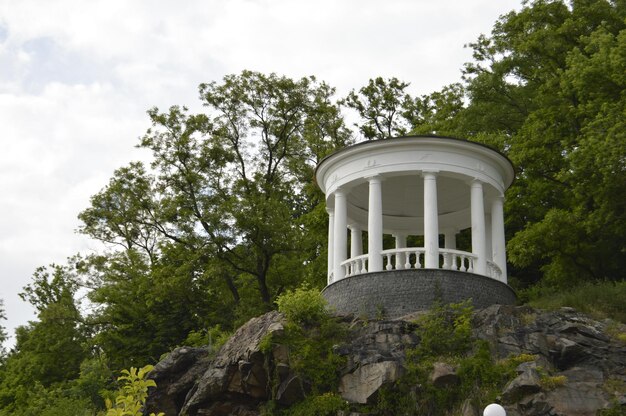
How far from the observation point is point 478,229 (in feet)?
87.1

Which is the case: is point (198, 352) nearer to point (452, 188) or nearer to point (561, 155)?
point (452, 188)

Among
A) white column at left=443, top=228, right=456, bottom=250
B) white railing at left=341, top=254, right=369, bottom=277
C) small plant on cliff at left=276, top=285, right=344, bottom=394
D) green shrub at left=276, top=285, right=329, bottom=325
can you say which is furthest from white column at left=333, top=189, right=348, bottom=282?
white column at left=443, top=228, right=456, bottom=250

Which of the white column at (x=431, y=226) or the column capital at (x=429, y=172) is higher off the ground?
the column capital at (x=429, y=172)

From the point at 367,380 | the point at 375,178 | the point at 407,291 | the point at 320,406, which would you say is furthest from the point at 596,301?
the point at 320,406

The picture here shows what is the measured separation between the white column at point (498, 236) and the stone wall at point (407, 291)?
231cm

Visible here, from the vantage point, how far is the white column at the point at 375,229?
85.1 feet

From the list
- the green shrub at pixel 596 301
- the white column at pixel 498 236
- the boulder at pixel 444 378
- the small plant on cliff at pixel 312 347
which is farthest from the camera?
the white column at pixel 498 236

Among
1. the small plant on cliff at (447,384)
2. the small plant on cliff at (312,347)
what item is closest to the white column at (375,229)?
the small plant on cliff at (312,347)

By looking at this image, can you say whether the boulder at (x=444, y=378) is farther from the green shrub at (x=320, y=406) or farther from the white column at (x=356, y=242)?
the white column at (x=356, y=242)

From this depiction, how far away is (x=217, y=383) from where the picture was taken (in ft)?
75.3

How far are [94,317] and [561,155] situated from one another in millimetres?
22799

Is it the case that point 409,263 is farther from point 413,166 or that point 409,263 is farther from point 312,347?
point 312,347

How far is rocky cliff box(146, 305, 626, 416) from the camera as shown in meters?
20.0

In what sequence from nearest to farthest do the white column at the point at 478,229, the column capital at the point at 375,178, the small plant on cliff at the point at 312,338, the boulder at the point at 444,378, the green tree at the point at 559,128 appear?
the boulder at the point at 444,378, the small plant on cliff at the point at 312,338, the white column at the point at 478,229, the column capital at the point at 375,178, the green tree at the point at 559,128
